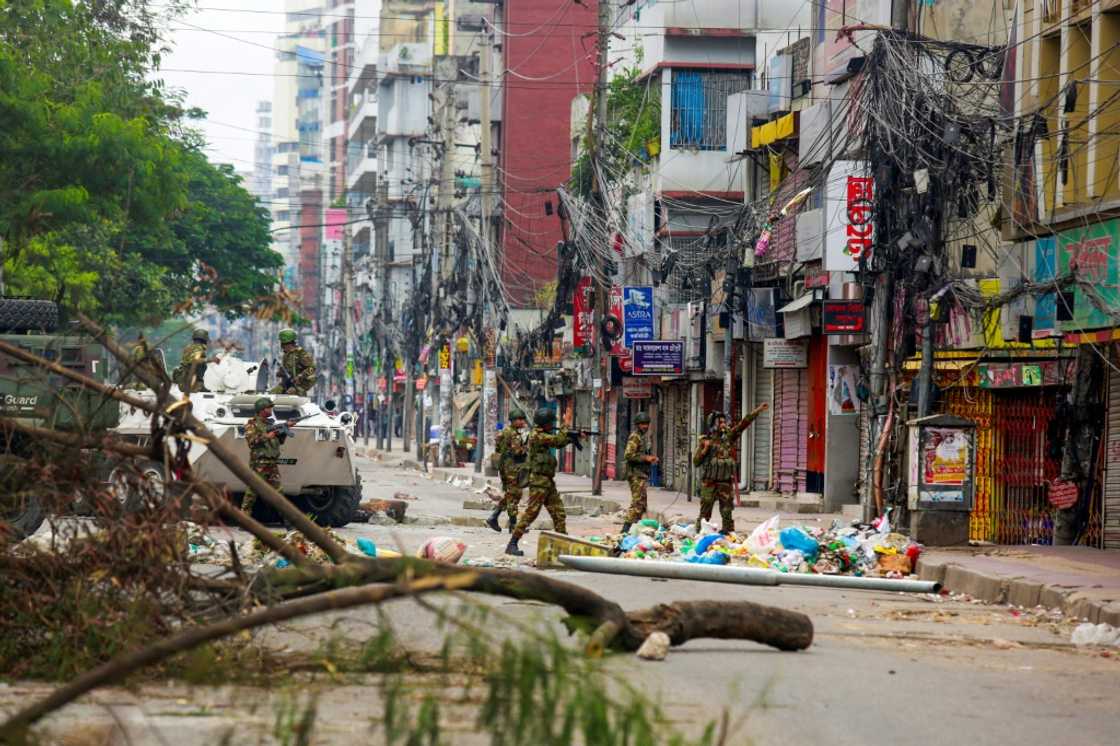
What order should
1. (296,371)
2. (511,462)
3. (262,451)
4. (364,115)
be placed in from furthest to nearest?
(364,115) → (296,371) → (511,462) → (262,451)

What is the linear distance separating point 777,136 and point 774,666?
87.0ft

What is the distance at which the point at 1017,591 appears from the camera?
52.2 ft

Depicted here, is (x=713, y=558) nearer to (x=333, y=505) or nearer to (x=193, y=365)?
(x=333, y=505)

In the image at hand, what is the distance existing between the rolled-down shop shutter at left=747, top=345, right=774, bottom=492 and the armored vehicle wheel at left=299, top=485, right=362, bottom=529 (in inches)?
631

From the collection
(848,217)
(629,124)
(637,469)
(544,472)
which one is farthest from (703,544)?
(629,124)

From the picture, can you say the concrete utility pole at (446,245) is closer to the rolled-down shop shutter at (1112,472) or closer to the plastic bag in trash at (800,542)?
the rolled-down shop shutter at (1112,472)

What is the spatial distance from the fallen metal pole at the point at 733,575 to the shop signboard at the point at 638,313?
76.1ft

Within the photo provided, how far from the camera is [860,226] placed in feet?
88.9

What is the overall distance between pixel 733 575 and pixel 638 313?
2465 centimetres

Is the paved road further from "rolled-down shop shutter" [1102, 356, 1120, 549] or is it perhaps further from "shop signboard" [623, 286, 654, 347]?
"shop signboard" [623, 286, 654, 347]

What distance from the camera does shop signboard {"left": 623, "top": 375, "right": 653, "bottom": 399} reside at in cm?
4597

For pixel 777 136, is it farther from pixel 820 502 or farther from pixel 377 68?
pixel 377 68

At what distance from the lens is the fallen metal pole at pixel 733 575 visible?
1595 centimetres

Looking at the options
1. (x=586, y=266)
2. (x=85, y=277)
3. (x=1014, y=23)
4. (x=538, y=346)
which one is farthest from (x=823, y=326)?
(x=538, y=346)
